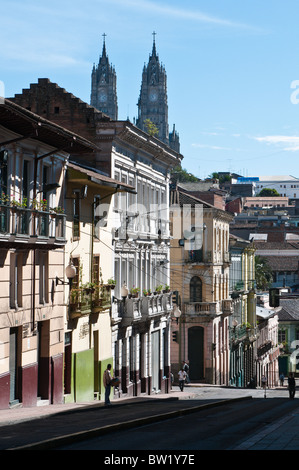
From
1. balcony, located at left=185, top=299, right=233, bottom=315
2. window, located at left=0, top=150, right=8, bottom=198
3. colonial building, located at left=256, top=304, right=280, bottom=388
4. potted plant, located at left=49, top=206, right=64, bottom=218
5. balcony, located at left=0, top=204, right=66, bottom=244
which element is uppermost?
window, located at left=0, top=150, right=8, bottom=198

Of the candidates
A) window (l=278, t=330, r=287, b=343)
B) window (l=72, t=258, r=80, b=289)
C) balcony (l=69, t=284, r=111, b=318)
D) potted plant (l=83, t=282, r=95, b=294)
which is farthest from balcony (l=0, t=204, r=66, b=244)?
window (l=278, t=330, r=287, b=343)

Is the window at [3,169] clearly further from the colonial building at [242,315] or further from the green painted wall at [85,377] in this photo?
the colonial building at [242,315]

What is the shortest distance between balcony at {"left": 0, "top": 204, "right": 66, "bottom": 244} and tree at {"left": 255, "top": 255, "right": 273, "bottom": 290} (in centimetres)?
6967

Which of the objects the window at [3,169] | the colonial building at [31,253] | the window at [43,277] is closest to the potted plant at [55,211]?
the colonial building at [31,253]

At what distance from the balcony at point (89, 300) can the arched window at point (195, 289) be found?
25.1 m

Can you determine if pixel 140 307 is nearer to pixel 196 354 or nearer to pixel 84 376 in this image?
pixel 84 376

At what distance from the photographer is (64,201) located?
30.6 m

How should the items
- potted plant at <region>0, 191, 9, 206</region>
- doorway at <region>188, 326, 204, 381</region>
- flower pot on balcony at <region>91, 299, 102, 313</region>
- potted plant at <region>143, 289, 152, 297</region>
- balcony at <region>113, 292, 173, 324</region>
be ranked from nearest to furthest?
potted plant at <region>0, 191, 9, 206</region>
flower pot on balcony at <region>91, 299, 102, 313</region>
balcony at <region>113, 292, 173, 324</region>
potted plant at <region>143, 289, 152, 297</region>
doorway at <region>188, 326, 204, 381</region>

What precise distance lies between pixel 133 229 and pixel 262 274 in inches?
2361

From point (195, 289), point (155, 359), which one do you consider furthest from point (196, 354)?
point (155, 359)

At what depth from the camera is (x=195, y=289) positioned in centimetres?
6038

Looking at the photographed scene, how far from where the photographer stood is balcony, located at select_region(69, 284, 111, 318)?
31.1 meters

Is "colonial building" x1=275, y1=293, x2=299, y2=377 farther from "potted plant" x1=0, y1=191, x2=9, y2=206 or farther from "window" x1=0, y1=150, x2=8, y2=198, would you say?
"potted plant" x1=0, y1=191, x2=9, y2=206
